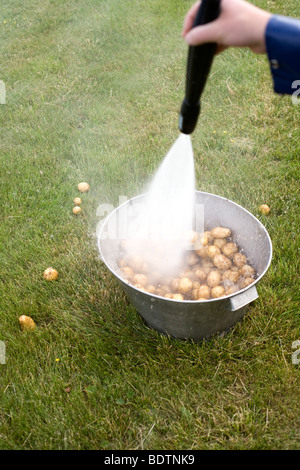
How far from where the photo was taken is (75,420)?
1724mm

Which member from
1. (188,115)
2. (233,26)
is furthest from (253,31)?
(188,115)

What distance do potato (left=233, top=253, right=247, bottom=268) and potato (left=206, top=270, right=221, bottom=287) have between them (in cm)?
14

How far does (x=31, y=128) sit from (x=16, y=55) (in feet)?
5.51

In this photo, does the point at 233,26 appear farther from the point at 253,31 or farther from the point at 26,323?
the point at 26,323

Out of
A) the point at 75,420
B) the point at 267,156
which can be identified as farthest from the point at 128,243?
the point at 267,156

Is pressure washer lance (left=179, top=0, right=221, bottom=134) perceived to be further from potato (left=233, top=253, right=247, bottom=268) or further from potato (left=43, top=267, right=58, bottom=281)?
potato (left=43, top=267, right=58, bottom=281)

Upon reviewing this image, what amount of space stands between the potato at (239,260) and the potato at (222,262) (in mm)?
35

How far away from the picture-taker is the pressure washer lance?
1.16m

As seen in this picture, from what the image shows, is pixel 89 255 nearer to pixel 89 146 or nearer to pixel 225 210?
pixel 225 210

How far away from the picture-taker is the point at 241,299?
5.41 feet

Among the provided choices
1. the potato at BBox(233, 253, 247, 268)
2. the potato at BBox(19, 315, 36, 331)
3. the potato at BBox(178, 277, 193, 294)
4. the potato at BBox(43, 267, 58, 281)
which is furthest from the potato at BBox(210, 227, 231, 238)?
the potato at BBox(19, 315, 36, 331)

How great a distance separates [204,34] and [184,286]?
113cm

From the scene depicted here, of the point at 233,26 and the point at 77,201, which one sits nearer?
the point at 233,26

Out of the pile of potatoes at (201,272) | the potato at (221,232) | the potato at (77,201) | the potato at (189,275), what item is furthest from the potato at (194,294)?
the potato at (77,201)
